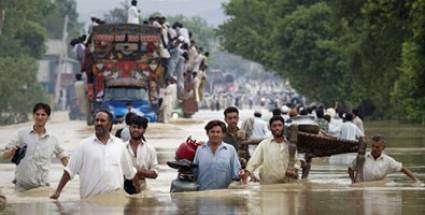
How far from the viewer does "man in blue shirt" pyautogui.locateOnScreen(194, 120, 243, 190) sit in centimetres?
1609

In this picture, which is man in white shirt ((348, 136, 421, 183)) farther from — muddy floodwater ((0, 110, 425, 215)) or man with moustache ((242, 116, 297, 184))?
man with moustache ((242, 116, 297, 184))

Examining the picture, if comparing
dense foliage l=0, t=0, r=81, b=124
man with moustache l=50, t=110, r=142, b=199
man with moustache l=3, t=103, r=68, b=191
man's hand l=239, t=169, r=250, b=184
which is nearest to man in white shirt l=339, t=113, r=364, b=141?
man with moustache l=3, t=103, r=68, b=191

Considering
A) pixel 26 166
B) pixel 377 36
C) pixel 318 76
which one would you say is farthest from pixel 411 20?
pixel 318 76

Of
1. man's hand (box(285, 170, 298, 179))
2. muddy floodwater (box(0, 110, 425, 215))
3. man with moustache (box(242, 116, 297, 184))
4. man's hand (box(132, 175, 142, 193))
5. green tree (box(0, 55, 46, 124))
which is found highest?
green tree (box(0, 55, 46, 124))

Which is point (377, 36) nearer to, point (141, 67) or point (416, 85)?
point (416, 85)

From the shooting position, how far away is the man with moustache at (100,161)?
48.5 ft

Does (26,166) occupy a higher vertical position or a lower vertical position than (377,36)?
lower

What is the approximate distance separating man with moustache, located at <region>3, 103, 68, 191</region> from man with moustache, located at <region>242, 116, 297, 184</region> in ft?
7.74

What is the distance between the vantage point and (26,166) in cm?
1761

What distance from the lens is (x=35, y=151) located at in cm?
1738

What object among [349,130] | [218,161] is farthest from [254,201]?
[349,130]

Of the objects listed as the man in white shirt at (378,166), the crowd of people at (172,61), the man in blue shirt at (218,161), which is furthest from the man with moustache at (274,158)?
the crowd of people at (172,61)

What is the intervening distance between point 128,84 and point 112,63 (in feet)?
3.48

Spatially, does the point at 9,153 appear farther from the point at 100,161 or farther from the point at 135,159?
the point at 100,161
